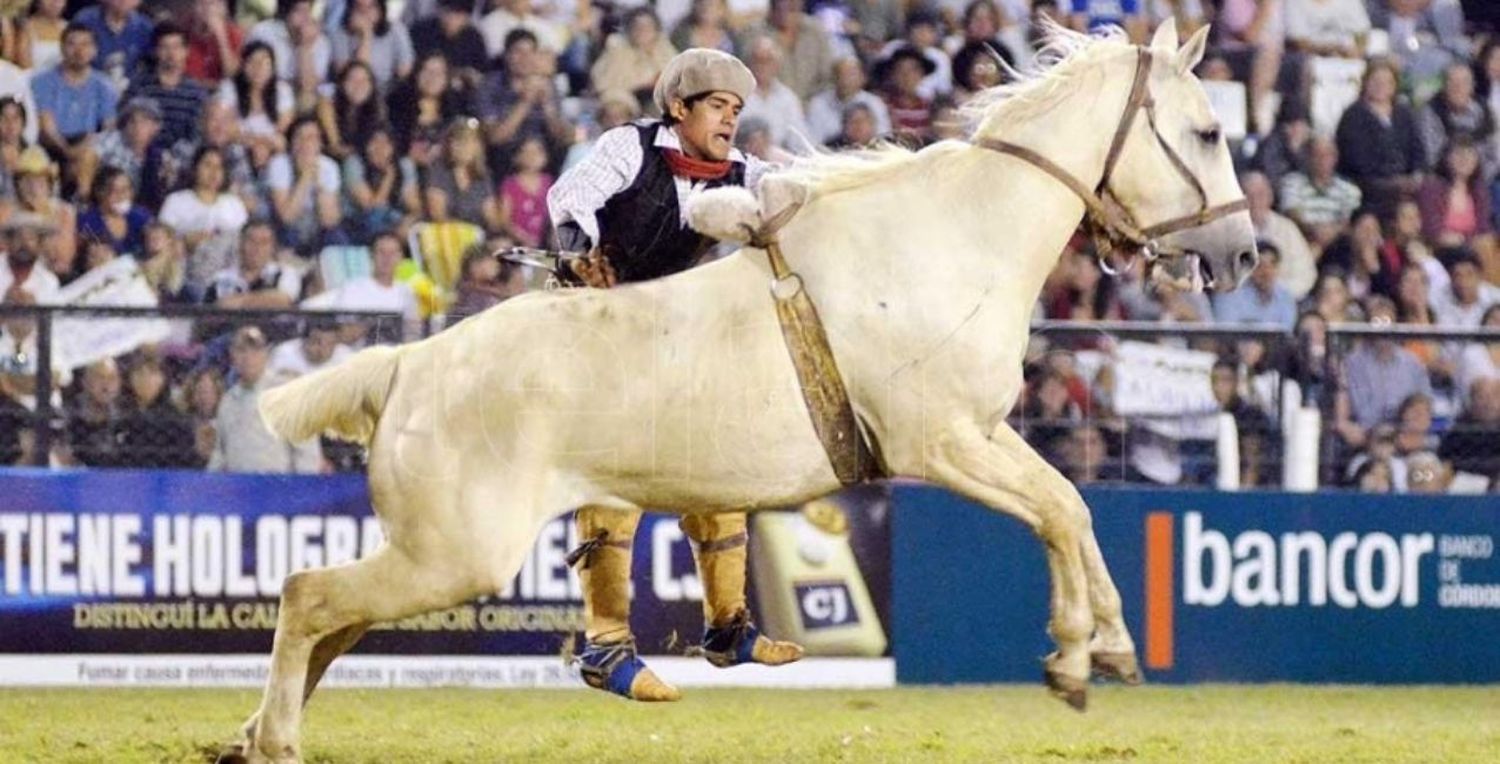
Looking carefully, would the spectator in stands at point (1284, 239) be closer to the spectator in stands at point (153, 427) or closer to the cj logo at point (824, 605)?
the cj logo at point (824, 605)

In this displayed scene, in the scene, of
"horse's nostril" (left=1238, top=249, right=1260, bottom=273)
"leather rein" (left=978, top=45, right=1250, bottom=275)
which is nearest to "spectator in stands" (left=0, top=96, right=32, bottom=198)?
"leather rein" (left=978, top=45, right=1250, bottom=275)

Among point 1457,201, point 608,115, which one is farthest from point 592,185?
point 1457,201

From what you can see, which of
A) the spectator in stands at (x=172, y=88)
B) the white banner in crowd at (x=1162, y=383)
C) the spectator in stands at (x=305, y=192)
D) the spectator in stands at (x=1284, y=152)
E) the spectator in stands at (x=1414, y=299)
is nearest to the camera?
the white banner in crowd at (x=1162, y=383)

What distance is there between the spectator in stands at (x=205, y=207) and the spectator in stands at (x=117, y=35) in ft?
3.14

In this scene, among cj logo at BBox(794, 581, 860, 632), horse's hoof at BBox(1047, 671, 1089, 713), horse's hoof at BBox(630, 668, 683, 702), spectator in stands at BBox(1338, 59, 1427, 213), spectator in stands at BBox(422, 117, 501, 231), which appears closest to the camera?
horse's hoof at BBox(1047, 671, 1089, 713)

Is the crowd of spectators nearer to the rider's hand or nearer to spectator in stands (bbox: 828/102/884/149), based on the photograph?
spectator in stands (bbox: 828/102/884/149)

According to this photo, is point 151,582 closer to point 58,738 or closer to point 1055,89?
point 58,738

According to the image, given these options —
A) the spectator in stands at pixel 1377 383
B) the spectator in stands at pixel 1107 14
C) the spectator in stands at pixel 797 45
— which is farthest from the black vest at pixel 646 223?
the spectator in stands at pixel 1107 14

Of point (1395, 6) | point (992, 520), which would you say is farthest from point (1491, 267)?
point (992, 520)

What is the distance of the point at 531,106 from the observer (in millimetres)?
14781

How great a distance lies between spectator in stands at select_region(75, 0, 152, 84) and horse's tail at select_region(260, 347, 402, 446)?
279 inches

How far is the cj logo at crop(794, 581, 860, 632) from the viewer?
482 inches

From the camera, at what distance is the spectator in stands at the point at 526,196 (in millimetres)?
14148

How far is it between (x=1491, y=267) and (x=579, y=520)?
8.69 metres
